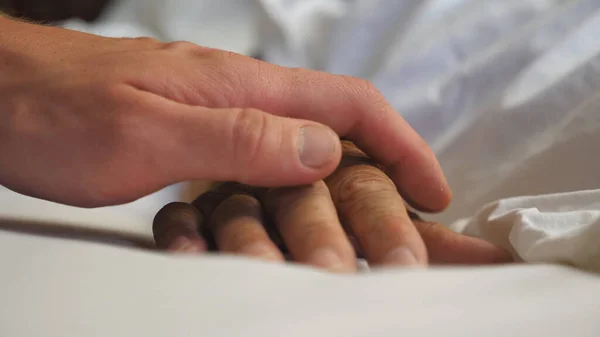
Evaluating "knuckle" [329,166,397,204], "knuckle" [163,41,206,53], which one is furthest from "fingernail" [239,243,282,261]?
"knuckle" [163,41,206,53]

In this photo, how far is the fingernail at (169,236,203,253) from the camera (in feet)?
1.54

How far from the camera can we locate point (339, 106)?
56cm

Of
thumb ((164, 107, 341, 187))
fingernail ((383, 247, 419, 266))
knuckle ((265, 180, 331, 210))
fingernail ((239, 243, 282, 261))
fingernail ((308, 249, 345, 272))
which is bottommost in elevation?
fingernail ((239, 243, 282, 261))

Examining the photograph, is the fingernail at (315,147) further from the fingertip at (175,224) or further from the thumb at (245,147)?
the fingertip at (175,224)

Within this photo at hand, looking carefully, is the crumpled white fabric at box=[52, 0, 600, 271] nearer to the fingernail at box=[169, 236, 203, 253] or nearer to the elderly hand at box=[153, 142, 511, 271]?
the elderly hand at box=[153, 142, 511, 271]

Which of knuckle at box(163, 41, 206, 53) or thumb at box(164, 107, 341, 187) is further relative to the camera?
knuckle at box(163, 41, 206, 53)

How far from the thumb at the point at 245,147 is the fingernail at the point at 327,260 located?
2.9 inches

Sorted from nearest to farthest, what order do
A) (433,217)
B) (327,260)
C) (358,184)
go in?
1. (327,260)
2. (358,184)
3. (433,217)

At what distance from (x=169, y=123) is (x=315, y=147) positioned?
111mm

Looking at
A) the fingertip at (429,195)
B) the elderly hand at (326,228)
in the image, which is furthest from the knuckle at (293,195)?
the fingertip at (429,195)

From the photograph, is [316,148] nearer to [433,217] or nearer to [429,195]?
[429,195]

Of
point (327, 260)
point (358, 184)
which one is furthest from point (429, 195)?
point (327, 260)

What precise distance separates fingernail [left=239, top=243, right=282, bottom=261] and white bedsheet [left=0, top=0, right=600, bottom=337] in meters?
0.10

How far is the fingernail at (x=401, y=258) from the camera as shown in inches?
16.2
